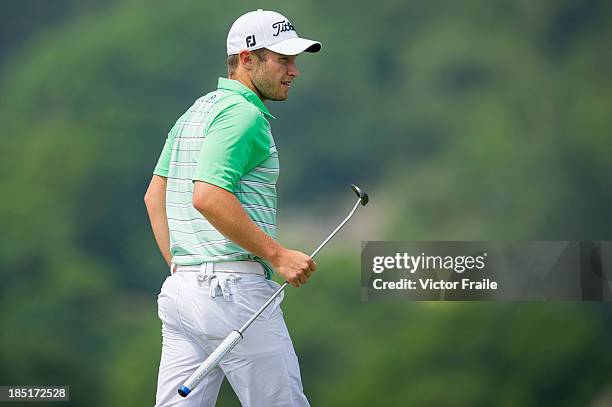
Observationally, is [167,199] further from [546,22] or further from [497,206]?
[546,22]

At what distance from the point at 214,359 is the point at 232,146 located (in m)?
0.45

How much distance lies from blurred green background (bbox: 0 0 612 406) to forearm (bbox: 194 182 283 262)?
5.24 ft

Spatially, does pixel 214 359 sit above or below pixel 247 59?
below

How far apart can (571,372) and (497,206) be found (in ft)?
2.10

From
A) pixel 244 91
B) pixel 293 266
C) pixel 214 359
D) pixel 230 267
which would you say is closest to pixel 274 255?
pixel 293 266

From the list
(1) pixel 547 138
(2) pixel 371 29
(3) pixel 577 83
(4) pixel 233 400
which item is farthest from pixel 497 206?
(4) pixel 233 400

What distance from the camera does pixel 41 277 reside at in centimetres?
390

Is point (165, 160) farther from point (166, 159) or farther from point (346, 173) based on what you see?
point (346, 173)

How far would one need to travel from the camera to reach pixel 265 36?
236 cm

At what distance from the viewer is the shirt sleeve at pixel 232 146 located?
83.9 inches

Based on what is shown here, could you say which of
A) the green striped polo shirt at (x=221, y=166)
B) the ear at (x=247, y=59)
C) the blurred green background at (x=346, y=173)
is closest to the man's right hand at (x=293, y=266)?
the green striped polo shirt at (x=221, y=166)

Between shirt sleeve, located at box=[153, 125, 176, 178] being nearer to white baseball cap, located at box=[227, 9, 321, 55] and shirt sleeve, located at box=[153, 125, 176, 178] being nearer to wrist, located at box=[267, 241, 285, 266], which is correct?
white baseball cap, located at box=[227, 9, 321, 55]

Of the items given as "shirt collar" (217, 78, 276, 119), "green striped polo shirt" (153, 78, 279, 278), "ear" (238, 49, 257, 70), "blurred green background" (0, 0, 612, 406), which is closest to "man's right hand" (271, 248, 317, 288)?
"green striped polo shirt" (153, 78, 279, 278)

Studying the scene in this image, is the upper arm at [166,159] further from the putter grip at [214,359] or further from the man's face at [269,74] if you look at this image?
the putter grip at [214,359]
